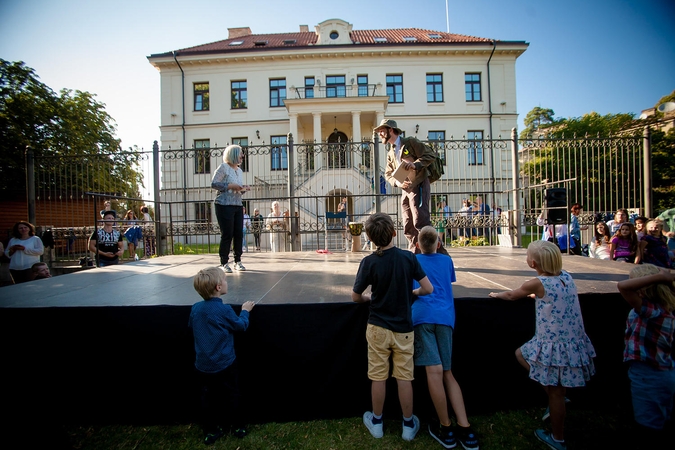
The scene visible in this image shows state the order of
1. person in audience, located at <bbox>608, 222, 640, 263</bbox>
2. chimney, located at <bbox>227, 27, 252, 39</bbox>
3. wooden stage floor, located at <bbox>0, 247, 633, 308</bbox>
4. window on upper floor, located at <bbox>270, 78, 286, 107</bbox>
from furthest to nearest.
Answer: chimney, located at <bbox>227, 27, 252, 39</bbox>, window on upper floor, located at <bbox>270, 78, 286, 107</bbox>, person in audience, located at <bbox>608, 222, 640, 263</bbox>, wooden stage floor, located at <bbox>0, 247, 633, 308</bbox>

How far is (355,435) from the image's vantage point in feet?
8.34

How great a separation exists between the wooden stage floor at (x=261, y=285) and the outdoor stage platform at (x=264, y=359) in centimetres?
11

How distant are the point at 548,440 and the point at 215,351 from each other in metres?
2.46

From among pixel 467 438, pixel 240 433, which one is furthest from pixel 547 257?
pixel 240 433

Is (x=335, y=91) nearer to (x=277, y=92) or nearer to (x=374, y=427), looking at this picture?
(x=277, y=92)

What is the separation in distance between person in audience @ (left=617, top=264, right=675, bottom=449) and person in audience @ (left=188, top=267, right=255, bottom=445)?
2780mm

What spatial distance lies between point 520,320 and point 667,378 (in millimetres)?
924

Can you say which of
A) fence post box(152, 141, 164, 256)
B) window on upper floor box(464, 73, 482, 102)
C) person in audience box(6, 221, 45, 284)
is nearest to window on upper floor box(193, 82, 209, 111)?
fence post box(152, 141, 164, 256)

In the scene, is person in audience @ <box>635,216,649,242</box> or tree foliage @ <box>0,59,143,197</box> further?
tree foliage @ <box>0,59,143,197</box>

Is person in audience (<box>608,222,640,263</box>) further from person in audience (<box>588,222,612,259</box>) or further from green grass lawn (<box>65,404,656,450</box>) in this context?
green grass lawn (<box>65,404,656,450</box>)

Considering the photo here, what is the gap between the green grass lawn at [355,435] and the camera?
2406mm

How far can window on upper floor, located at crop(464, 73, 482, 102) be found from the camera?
24000mm

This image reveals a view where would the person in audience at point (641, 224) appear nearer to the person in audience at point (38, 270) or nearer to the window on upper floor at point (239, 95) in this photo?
the person in audience at point (38, 270)

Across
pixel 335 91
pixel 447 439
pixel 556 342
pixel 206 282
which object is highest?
pixel 335 91
